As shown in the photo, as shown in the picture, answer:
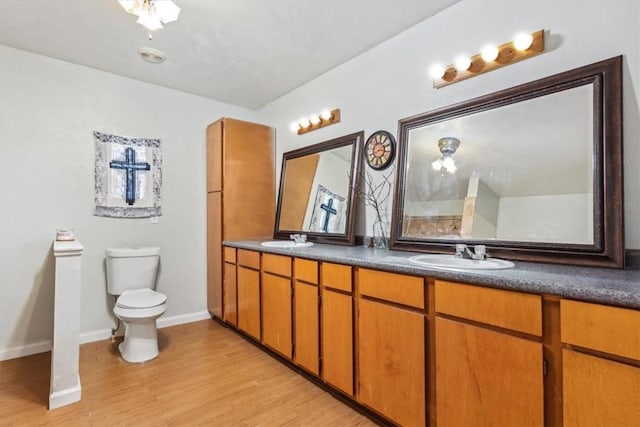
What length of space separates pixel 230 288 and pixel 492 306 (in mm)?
2393

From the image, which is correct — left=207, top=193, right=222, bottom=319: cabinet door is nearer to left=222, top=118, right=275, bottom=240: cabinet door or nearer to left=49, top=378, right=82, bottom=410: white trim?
left=222, top=118, right=275, bottom=240: cabinet door

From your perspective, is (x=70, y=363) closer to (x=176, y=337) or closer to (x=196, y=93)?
(x=176, y=337)

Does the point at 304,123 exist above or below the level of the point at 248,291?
above

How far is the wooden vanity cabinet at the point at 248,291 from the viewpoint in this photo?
2.57 meters

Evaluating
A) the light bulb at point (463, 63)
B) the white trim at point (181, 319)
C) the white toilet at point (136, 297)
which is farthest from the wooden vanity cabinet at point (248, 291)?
the light bulb at point (463, 63)

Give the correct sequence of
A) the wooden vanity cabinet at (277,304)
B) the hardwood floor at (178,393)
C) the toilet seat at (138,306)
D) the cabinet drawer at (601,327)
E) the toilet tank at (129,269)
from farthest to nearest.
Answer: the toilet tank at (129,269) → the toilet seat at (138,306) → the wooden vanity cabinet at (277,304) → the hardwood floor at (178,393) → the cabinet drawer at (601,327)

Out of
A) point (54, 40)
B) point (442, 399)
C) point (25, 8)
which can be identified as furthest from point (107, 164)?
point (442, 399)

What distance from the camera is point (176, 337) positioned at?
113 inches

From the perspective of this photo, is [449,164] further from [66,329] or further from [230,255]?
[66,329]

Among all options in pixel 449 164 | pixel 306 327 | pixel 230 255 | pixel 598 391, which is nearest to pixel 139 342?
pixel 230 255

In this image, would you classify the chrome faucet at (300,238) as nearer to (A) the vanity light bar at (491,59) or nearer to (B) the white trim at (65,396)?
(A) the vanity light bar at (491,59)

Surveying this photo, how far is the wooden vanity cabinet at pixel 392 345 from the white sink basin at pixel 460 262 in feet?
0.57

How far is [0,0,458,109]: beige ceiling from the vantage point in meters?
1.98

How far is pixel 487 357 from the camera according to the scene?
120 cm
